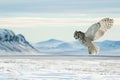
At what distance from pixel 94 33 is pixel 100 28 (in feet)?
5.85

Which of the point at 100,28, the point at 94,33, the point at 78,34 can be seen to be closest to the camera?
the point at 100,28

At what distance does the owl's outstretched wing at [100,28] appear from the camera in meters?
87.1

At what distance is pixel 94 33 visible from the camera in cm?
8831

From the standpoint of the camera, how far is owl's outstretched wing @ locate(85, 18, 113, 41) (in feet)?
286

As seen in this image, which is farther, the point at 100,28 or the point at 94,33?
the point at 94,33

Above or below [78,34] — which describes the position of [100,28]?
above

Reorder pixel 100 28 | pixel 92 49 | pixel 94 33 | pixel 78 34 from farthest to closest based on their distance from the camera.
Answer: pixel 78 34 → pixel 92 49 → pixel 94 33 → pixel 100 28

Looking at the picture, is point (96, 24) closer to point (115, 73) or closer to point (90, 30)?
point (90, 30)

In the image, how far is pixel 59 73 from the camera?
4003 cm

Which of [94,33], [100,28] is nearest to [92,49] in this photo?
[94,33]

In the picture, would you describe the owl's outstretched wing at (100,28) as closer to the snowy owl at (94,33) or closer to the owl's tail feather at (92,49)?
the snowy owl at (94,33)

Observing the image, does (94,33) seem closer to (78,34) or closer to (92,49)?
(92,49)

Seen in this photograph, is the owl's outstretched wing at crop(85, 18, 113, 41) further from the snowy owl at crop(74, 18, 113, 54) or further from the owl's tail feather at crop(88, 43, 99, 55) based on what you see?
the owl's tail feather at crop(88, 43, 99, 55)

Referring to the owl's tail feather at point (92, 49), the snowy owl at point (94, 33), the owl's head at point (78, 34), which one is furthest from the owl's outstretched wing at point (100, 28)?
the owl's head at point (78, 34)
